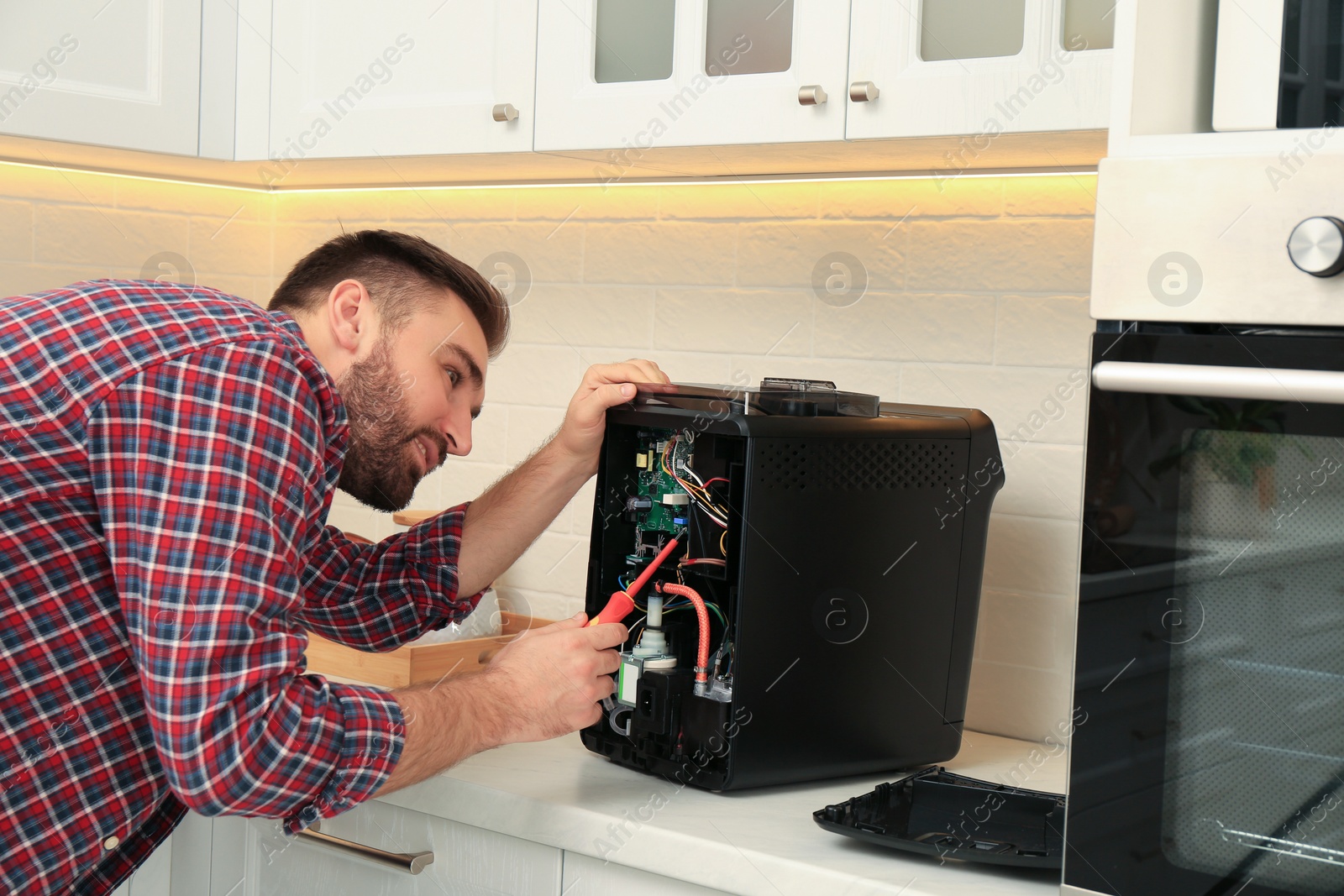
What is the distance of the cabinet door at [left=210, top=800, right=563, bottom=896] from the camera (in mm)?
1271

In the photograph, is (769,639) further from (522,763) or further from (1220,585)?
(1220,585)

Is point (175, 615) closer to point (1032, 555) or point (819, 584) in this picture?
point (819, 584)

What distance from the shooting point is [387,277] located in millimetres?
1373

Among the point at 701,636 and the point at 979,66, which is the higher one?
the point at 979,66

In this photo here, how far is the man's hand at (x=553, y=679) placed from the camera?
120 cm

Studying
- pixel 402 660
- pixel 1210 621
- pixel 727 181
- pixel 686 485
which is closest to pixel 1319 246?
pixel 1210 621

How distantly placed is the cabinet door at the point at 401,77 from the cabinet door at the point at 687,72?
51 mm

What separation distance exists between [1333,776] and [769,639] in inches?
21.2

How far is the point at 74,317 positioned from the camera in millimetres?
1015

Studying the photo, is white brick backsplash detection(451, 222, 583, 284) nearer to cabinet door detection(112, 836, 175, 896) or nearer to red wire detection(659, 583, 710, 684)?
red wire detection(659, 583, 710, 684)

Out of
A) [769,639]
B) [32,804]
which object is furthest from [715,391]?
[32,804]

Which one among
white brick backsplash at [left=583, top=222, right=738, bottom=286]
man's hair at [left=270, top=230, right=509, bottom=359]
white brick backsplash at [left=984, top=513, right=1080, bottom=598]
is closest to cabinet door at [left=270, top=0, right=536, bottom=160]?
man's hair at [left=270, top=230, right=509, bottom=359]

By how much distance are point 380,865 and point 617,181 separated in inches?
41.2

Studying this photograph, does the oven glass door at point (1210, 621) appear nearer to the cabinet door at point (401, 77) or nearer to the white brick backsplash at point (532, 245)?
the cabinet door at point (401, 77)
